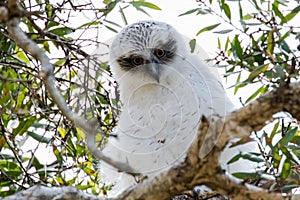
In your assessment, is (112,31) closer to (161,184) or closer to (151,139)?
(151,139)

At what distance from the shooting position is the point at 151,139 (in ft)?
9.74

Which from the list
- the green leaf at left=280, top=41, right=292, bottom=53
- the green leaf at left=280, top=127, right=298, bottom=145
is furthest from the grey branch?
the green leaf at left=280, top=41, right=292, bottom=53

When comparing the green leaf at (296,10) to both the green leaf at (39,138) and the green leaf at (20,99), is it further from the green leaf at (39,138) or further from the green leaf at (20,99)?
the green leaf at (20,99)

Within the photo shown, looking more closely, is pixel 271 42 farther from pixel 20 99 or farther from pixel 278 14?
pixel 20 99

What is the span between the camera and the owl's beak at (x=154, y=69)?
10.3ft

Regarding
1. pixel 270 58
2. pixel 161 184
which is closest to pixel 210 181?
pixel 161 184

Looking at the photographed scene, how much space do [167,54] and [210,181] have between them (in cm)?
163

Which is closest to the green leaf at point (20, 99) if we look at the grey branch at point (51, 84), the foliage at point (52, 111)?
the foliage at point (52, 111)

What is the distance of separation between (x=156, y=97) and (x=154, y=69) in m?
0.14

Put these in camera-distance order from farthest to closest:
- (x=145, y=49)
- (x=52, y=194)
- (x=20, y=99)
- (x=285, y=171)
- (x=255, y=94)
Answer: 1. (x=145, y=49)
2. (x=20, y=99)
3. (x=255, y=94)
4. (x=285, y=171)
5. (x=52, y=194)

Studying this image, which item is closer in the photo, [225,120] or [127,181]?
[225,120]

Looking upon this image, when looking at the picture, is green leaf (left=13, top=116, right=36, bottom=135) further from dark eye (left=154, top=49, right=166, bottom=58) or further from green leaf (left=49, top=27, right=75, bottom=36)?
dark eye (left=154, top=49, right=166, bottom=58)

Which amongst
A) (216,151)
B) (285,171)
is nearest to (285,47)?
(285,171)

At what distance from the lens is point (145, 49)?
3.21 meters
